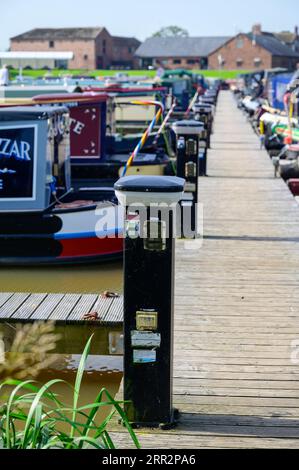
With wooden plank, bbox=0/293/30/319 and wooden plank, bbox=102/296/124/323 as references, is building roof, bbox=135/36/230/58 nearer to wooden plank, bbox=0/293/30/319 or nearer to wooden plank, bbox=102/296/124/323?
wooden plank, bbox=0/293/30/319

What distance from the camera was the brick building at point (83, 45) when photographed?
4601 inches

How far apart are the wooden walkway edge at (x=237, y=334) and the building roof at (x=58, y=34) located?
111 meters

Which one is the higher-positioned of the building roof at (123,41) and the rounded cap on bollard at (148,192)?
the building roof at (123,41)

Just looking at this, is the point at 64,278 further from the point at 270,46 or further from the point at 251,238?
the point at 270,46

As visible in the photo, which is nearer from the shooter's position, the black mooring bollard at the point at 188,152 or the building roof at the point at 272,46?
the black mooring bollard at the point at 188,152

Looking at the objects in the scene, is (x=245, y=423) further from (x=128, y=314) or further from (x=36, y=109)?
(x=36, y=109)

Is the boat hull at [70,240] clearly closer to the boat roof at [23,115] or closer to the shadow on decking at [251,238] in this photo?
the boat roof at [23,115]

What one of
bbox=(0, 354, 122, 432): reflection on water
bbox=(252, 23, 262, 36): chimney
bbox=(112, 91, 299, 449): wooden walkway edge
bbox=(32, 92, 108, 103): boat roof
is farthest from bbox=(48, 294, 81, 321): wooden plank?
bbox=(252, 23, 262, 36): chimney

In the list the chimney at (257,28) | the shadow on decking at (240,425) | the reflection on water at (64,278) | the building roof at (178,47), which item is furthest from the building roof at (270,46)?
the shadow on decking at (240,425)

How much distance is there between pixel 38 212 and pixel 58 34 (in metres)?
115

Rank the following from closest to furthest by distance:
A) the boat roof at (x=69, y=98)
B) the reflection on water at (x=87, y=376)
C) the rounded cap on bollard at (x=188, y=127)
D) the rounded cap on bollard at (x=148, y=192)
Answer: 1. the rounded cap on bollard at (x=148, y=192)
2. the reflection on water at (x=87, y=376)
3. the rounded cap on bollard at (x=188, y=127)
4. the boat roof at (x=69, y=98)

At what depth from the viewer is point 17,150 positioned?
10953mm
